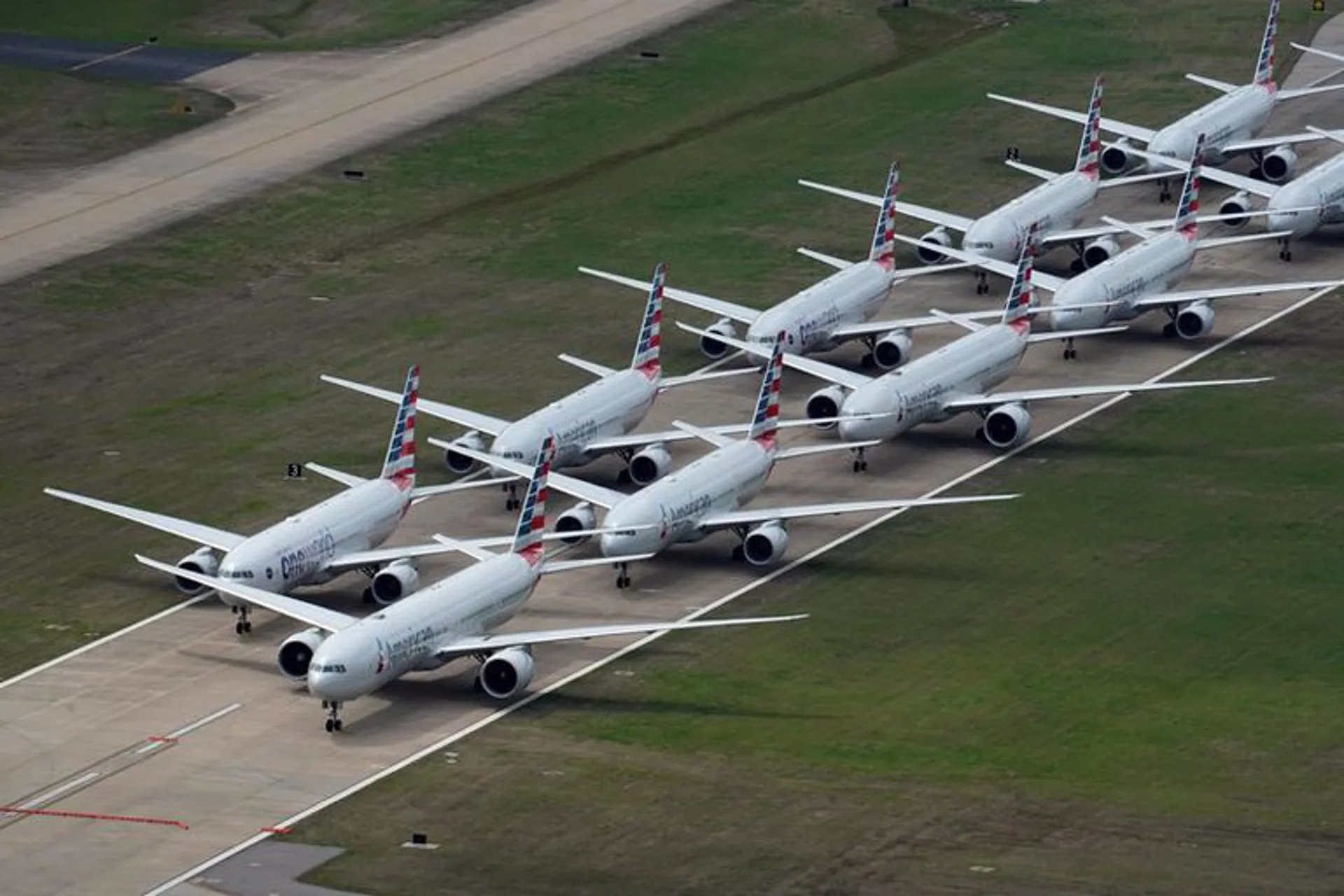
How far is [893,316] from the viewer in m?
179

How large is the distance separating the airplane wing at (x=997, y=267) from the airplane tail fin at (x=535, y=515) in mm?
34097

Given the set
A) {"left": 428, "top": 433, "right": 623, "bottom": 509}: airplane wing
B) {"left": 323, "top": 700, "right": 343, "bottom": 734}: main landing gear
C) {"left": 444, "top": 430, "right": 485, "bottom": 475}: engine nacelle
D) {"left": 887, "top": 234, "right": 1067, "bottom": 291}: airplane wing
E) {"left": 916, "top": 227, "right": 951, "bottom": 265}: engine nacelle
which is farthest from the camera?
{"left": 916, "top": 227, "right": 951, "bottom": 265}: engine nacelle

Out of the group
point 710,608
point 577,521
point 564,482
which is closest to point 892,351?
point 564,482

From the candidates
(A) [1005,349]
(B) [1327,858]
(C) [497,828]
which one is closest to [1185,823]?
(B) [1327,858]

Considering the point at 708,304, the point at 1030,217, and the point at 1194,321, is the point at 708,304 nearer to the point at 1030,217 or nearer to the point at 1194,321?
the point at 1030,217

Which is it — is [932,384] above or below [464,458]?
above

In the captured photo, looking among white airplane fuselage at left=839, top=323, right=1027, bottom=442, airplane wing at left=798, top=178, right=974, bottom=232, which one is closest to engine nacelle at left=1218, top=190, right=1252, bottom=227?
airplane wing at left=798, top=178, right=974, bottom=232

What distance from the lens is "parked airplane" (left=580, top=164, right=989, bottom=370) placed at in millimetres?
167250

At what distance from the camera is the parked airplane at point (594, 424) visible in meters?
152

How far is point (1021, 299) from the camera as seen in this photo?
164375 mm

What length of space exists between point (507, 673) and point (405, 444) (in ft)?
52.9

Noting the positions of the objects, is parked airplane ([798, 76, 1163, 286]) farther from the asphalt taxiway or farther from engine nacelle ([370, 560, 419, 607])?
engine nacelle ([370, 560, 419, 607])

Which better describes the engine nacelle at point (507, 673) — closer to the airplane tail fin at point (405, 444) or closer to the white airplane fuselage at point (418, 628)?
the white airplane fuselage at point (418, 628)

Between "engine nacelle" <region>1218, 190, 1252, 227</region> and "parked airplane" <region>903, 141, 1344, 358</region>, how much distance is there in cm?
966
